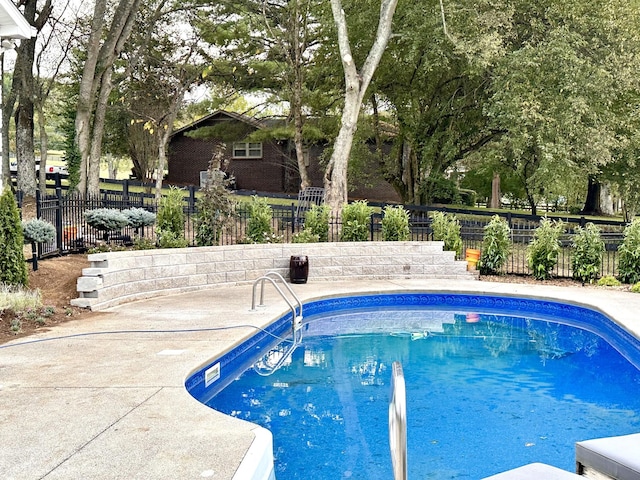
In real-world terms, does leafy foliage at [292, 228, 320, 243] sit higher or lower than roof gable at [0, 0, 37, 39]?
lower

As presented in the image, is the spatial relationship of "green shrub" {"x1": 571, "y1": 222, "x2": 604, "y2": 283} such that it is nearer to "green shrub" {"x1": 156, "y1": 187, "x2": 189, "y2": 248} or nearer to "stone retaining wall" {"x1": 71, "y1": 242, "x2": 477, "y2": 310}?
"stone retaining wall" {"x1": 71, "y1": 242, "x2": 477, "y2": 310}

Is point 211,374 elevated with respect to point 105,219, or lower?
lower

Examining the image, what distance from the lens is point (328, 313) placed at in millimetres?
10711

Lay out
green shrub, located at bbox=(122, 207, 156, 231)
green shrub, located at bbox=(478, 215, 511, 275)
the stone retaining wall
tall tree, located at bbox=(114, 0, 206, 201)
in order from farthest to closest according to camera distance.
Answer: tall tree, located at bbox=(114, 0, 206, 201)
green shrub, located at bbox=(478, 215, 511, 275)
green shrub, located at bbox=(122, 207, 156, 231)
the stone retaining wall

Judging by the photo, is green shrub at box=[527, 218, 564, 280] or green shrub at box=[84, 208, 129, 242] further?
green shrub at box=[527, 218, 564, 280]

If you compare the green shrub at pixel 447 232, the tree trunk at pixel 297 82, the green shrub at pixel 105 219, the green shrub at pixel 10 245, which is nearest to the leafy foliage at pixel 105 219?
the green shrub at pixel 105 219

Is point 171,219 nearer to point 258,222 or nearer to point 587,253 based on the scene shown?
point 258,222

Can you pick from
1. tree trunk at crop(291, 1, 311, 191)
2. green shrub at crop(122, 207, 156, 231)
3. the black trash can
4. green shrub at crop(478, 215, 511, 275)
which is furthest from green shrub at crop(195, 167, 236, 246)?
tree trunk at crop(291, 1, 311, 191)

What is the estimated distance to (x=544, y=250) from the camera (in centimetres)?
1283

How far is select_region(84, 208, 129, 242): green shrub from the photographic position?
34.2 ft

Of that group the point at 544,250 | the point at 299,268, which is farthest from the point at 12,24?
the point at 544,250

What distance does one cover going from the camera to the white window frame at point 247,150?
100 ft

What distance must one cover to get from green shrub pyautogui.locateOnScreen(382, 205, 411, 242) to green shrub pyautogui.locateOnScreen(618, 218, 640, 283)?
443 centimetres

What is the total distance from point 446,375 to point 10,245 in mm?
6027
